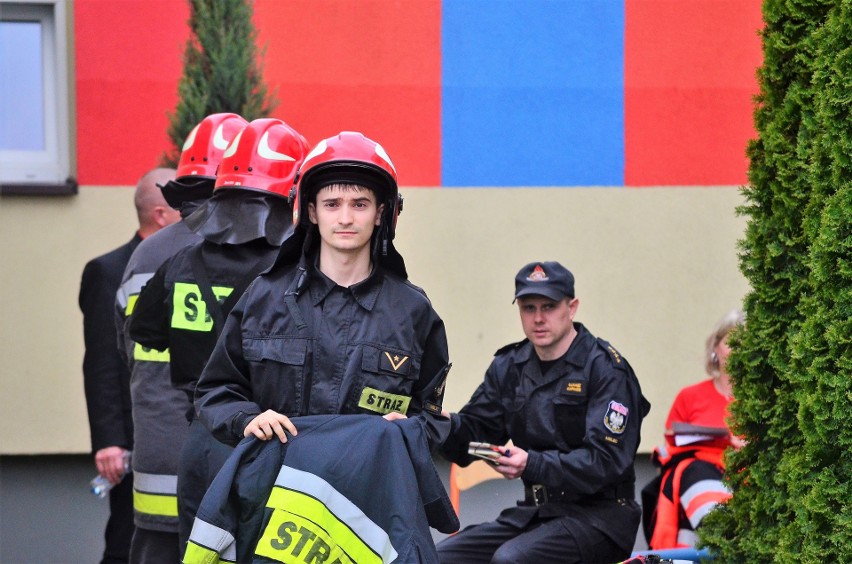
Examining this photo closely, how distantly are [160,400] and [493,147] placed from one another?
13.5 feet

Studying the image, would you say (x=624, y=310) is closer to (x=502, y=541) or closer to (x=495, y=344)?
(x=495, y=344)

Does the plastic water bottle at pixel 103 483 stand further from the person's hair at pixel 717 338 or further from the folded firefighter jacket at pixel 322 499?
the person's hair at pixel 717 338

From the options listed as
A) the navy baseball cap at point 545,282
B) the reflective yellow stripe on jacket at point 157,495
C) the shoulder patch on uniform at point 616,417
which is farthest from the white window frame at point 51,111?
the shoulder patch on uniform at point 616,417

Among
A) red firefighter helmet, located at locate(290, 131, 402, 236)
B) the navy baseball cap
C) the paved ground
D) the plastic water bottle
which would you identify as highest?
red firefighter helmet, located at locate(290, 131, 402, 236)

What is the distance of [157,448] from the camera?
445 centimetres

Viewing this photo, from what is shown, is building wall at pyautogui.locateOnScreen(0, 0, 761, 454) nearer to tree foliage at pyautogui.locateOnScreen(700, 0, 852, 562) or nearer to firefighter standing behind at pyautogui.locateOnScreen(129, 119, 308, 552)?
firefighter standing behind at pyautogui.locateOnScreen(129, 119, 308, 552)

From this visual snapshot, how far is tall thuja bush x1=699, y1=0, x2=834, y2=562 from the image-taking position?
341 cm

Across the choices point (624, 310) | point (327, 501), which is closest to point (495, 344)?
point (624, 310)

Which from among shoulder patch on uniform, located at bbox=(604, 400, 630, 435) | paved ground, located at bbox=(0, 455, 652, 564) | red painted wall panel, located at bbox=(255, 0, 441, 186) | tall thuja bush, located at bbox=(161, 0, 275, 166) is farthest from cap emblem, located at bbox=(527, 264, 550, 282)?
red painted wall panel, located at bbox=(255, 0, 441, 186)

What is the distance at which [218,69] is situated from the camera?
652 cm

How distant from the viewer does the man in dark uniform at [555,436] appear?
439 cm

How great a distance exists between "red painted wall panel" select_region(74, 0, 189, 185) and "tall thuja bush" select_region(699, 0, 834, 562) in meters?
5.01

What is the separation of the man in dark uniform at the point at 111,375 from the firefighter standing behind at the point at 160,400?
3.83 ft

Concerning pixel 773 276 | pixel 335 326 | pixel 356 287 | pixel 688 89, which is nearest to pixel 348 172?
pixel 356 287
